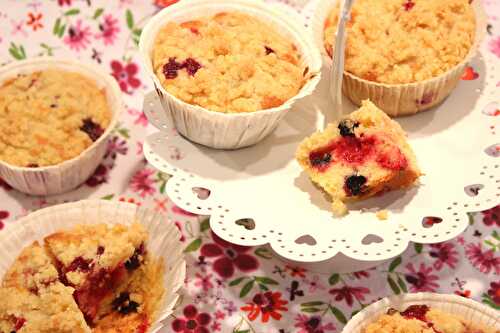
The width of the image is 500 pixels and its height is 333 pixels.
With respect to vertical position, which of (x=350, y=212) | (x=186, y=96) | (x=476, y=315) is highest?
(x=186, y=96)

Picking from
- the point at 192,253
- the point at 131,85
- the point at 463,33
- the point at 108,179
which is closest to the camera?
the point at 463,33

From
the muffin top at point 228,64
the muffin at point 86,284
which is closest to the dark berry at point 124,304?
the muffin at point 86,284

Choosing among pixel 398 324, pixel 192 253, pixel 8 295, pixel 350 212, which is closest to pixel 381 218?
pixel 350 212

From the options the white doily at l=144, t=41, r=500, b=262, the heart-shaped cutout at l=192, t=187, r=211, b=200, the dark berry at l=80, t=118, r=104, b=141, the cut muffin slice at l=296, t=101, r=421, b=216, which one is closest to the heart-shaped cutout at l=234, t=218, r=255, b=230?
the white doily at l=144, t=41, r=500, b=262

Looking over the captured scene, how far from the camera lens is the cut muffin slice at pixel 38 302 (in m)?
2.32

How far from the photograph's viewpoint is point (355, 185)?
2.30 meters

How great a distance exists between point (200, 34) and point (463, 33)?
1.06m

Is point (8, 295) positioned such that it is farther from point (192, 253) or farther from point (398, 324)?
point (398, 324)

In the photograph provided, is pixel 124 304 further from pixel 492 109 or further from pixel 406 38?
pixel 492 109

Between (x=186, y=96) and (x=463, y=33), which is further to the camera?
(x=463, y=33)

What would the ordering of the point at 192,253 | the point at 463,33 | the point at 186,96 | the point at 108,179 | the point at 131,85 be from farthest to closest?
the point at 131,85 < the point at 108,179 < the point at 192,253 < the point at 463,33 < the point at 186,96

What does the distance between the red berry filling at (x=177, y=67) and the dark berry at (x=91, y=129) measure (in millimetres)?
716

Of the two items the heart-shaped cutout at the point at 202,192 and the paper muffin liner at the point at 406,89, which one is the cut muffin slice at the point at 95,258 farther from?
the paper muffin liner at the point at 406,89

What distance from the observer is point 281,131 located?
267 cm
